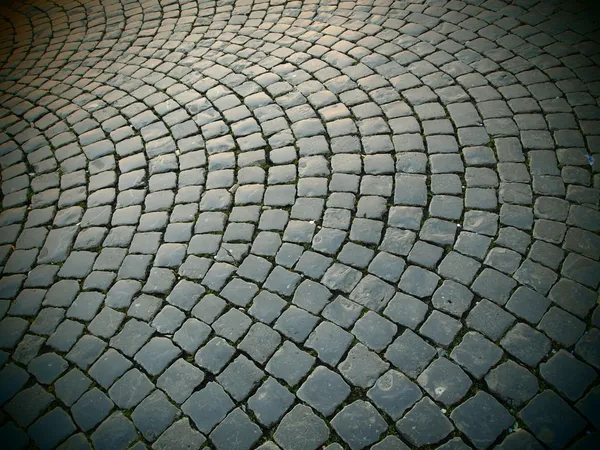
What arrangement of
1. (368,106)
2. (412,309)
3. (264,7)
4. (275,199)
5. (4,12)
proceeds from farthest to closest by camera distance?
(4,12)
(264,7)
(368,106)
(275,199)
(412,309)

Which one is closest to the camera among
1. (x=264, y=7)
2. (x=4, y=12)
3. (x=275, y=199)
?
(x=275, y=199)

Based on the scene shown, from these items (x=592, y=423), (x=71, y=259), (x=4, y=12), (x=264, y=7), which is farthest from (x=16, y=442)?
(x=4, y=12)

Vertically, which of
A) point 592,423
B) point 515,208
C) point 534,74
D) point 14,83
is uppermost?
point 14,83

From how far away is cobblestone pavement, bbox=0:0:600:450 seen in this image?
2.29 m

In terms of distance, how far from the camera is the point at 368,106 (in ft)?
13.2

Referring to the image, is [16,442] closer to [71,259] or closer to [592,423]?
[71,259]

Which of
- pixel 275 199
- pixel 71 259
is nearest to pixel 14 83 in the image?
pixel 71 259

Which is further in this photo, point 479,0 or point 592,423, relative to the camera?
point 479,0

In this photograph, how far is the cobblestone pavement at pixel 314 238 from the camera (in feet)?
7.52

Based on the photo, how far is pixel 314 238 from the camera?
3.09 metres

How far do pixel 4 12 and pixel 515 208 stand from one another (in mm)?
8437

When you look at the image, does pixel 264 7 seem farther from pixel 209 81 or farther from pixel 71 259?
pixel 71 259

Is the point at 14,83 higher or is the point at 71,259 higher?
the point at 14,83

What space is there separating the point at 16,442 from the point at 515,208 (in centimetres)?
370
